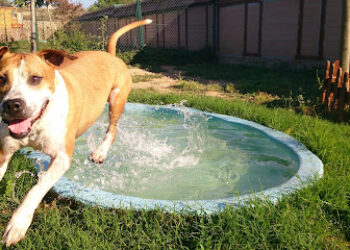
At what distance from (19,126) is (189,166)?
7.38 ft

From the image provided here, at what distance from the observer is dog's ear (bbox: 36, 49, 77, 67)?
299 centimetres

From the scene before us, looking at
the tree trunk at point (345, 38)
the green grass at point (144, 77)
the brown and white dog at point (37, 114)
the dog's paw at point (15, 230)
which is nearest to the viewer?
the dog's paw at point (15, 230)

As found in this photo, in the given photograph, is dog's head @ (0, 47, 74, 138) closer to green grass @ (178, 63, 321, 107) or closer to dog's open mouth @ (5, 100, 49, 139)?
dog's open mouth @ (5, 100, 49, 139)

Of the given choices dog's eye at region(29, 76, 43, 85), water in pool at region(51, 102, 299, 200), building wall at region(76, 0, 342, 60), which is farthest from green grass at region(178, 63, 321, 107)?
dog's eye at region(29, 76, 43, 85)

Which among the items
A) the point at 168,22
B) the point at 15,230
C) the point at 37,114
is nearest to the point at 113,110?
the point at 37,114

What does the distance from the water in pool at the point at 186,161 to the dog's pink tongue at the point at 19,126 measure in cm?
141

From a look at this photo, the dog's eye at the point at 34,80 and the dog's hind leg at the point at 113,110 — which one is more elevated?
the dog's eye at the point at 34,80

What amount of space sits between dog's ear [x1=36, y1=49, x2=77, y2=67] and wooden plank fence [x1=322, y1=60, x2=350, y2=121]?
173 inches

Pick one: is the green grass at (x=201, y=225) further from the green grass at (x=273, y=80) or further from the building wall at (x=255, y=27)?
the building wall at (x=255, y=27)

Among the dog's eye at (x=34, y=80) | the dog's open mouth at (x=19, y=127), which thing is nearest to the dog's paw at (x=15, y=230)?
the dog's open mouth at (x=19, y=127)

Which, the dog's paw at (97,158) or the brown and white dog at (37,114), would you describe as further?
the dog's paw at (97,158)

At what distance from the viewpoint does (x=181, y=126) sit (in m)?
5.98

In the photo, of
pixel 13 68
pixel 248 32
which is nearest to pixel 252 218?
pixel 13 68

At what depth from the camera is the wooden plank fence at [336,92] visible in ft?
19.4
